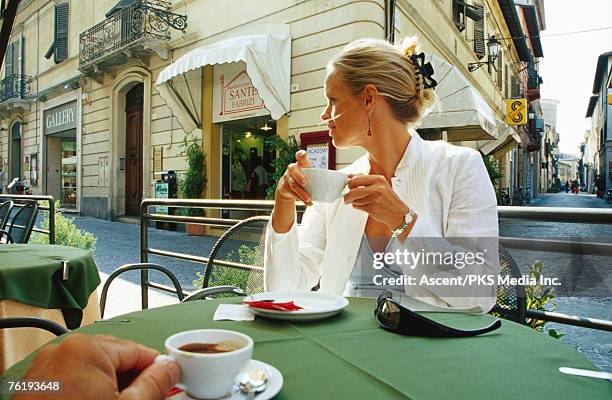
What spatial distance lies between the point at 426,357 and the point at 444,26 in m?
11.6

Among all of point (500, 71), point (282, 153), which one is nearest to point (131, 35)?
point (282, 153)

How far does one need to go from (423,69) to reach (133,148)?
12081 mm

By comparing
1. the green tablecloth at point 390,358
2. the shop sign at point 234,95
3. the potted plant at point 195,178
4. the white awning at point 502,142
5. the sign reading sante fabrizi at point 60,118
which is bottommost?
the green tablecloth at point 390,358

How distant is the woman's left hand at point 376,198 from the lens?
4.25 ft

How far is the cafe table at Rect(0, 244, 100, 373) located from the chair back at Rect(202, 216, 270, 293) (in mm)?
620

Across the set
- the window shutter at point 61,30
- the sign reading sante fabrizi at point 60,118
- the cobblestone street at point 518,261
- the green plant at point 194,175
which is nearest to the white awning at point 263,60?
the green plant at point 194,175

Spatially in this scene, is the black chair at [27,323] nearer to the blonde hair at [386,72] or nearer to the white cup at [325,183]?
the white cup at [325,183]

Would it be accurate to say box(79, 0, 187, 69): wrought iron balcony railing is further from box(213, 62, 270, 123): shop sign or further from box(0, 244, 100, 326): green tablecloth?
box(0, 244, 100, 326): green tablecloth

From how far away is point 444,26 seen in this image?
11039 mm

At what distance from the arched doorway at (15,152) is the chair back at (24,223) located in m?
17.4

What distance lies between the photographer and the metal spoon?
63 centimetres

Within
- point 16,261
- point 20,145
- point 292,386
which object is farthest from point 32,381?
point 20,145

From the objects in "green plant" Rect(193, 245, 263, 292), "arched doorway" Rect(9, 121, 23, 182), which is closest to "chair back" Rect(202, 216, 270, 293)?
"green plant" Rect(193, 245, 263, 292)

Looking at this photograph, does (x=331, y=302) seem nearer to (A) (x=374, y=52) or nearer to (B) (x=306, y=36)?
(A) (x=374, y=52)
